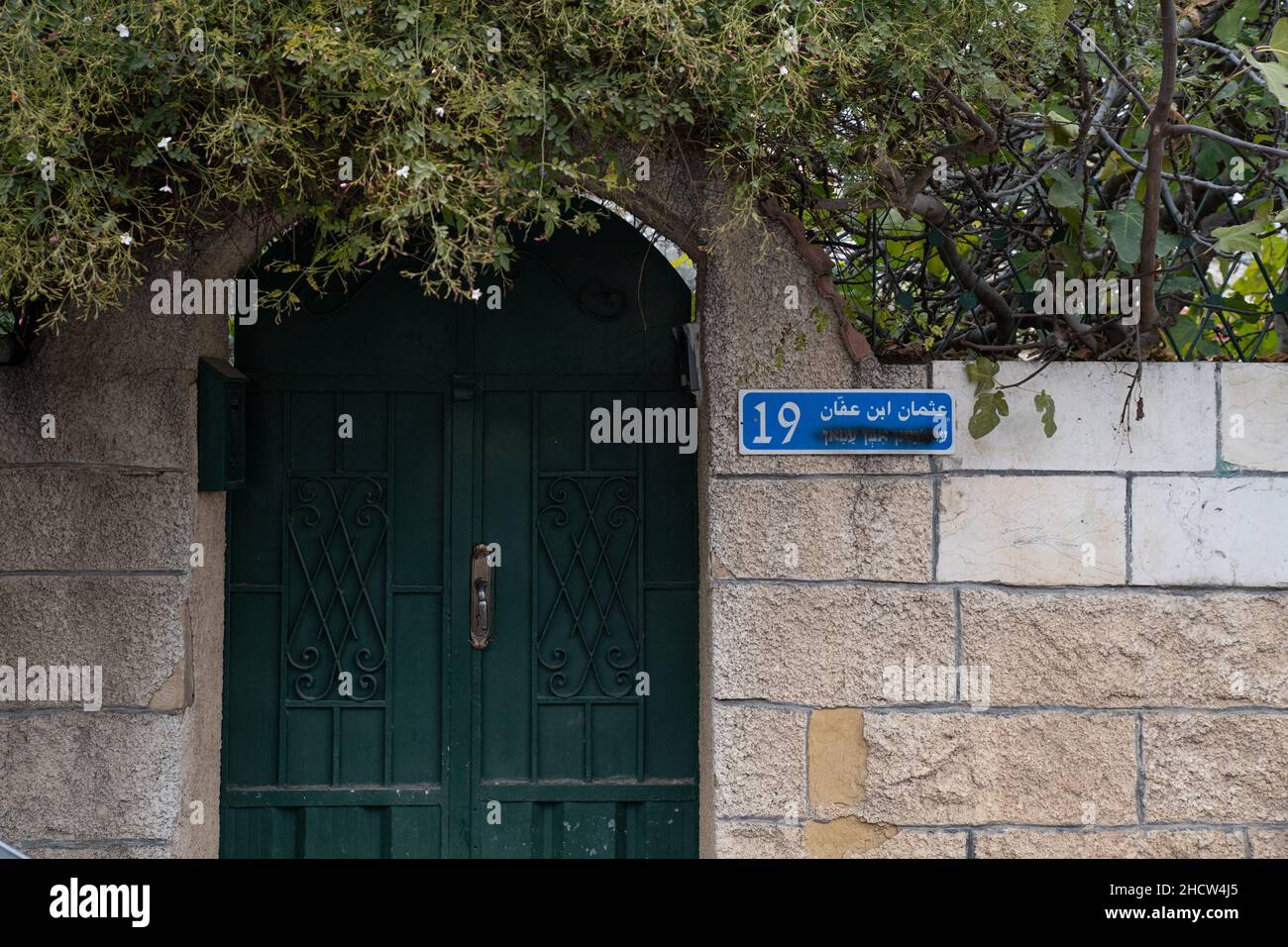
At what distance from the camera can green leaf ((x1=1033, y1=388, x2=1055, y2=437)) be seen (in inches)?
132

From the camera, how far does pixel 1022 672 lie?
3.37 m

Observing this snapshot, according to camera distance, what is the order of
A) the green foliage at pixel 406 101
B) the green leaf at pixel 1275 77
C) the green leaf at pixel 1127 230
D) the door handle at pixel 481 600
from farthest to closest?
the door handle at pixel 481 600 → the green leaf at pixel 1127 230 → the green leaf at pixel 1275 77 → the green foliage at pixel 406 101

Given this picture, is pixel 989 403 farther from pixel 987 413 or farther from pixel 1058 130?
pixel 1058 130

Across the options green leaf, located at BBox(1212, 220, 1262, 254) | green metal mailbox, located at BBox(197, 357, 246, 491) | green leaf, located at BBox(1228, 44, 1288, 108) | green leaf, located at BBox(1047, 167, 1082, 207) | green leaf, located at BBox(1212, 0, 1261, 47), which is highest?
green leaf, located at BBox(1212, 0, 1261, 47)

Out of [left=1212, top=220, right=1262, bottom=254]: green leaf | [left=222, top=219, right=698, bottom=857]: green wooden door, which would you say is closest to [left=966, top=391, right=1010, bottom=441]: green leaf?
[left=1212, top=220, right=1262, bottom=254]: green leaf

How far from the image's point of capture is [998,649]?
337 centimetres

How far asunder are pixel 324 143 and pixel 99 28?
59 cm

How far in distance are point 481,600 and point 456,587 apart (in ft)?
0.33

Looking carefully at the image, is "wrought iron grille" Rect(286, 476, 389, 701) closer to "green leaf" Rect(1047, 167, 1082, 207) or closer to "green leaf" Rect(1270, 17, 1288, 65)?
"green leaf" Rect(1047, 167, 1082, 207)

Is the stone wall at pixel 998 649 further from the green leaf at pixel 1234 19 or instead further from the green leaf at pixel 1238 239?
the green leaf at pixel 1234 19

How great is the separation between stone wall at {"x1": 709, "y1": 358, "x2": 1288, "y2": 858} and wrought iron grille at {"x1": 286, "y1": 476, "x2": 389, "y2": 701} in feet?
3.81

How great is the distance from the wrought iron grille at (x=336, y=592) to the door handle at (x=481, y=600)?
30 centimetres

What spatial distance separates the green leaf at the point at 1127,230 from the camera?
3275mm

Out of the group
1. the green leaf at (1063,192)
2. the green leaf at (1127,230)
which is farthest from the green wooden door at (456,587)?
the green leaf at (1127,230)
